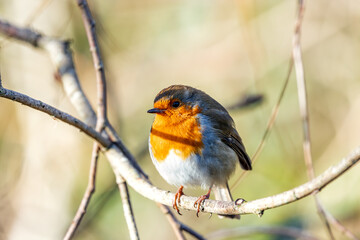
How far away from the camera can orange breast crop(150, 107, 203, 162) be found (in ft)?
8.48

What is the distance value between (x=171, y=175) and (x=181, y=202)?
64 cm

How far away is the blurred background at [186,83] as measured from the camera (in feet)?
12.7

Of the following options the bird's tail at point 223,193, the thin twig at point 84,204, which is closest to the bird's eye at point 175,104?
the thin twig at point 84,204

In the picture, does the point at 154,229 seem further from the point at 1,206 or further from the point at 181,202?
the point at 181,202

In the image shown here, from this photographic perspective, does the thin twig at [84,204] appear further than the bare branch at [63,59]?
No

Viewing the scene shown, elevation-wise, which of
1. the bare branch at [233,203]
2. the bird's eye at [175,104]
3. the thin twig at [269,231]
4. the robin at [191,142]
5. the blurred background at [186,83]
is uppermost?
the blurred background at [186,83]

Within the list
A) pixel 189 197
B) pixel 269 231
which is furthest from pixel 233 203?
pixel 269 231

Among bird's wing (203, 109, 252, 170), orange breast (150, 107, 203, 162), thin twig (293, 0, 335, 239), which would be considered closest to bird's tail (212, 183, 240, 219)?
bird's wing (203, 109, 252, 170)

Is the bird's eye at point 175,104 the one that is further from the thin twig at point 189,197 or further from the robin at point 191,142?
the thin twig at point 189,197

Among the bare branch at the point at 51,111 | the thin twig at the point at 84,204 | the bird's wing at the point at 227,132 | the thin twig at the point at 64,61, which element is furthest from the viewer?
the bird's wing at the point at 227,132

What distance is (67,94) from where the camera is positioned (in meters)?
2.84

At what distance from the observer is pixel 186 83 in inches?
194

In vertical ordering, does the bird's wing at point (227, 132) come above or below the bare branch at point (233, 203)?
above

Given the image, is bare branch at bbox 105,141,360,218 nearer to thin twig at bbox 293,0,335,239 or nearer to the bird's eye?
the bird's eye
